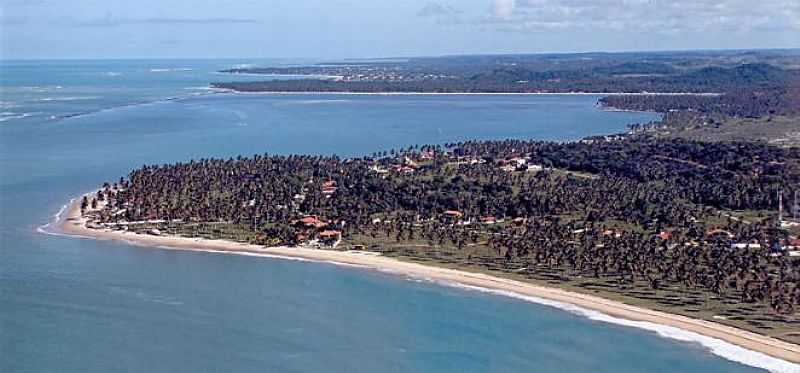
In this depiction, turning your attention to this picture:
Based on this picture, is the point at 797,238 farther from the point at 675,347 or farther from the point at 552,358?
the point at 552,358

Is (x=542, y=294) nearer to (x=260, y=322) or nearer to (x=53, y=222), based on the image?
(x=260, y=322)

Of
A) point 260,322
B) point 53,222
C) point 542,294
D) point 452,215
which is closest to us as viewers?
point 260,322

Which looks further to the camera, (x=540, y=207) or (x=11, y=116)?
(x=11, y=116)

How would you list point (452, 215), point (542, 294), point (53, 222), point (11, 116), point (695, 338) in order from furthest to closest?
point (11, 116) < point (452, 215) < point (53, 222) < point (542, 294) < point (695, 338)

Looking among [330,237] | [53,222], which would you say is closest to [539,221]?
[330,237]

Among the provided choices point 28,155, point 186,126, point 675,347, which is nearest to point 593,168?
point 675,347

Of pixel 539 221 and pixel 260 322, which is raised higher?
pixel 539 221

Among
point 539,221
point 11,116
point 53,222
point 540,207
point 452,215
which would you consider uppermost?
point 540,207

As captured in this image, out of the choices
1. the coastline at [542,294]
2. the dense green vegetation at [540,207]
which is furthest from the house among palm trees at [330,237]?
the coastline at [542,294]
